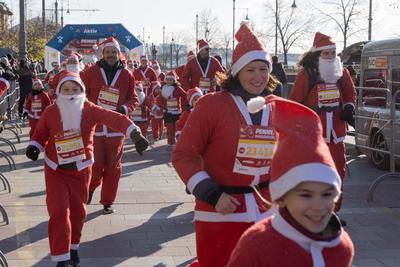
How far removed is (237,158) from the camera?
3.79m

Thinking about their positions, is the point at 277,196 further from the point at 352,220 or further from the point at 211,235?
the point at 352,220

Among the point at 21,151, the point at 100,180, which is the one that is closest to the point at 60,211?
the point at 100,180

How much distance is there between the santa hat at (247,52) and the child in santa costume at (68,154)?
1.61 metres

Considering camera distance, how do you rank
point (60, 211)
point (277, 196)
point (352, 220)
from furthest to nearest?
1. point (352, 220)
2. point (60, 211)
3. point (277, 196)

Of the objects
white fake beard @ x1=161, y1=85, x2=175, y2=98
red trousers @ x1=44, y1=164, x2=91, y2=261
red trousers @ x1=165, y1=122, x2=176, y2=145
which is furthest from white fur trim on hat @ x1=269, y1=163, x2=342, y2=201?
white fake beard @ x1=161, y1=85, x2=175, y2=98

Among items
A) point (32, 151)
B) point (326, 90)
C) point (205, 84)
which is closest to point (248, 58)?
point (32, 151)

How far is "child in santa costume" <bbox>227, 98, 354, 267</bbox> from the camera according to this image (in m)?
2.37

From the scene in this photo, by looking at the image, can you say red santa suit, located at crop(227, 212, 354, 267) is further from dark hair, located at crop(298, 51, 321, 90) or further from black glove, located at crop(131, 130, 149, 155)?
dark hair, located at crop(298, 51, 321, 90)

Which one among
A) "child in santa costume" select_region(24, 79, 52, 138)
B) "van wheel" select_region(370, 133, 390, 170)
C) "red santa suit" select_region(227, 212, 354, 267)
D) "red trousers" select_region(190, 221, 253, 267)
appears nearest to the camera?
"red santa suit" select_region(227, 212, 354, 267)

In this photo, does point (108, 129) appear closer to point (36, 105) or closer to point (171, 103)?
point (171, 103)

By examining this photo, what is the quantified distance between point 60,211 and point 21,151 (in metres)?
8.72

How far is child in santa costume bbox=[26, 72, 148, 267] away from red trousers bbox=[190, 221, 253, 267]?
1.79 meters

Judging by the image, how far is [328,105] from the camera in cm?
693

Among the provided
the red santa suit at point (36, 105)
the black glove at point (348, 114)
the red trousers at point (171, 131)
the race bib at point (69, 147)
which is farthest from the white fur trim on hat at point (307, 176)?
the red santa suit at point (36, 105)
